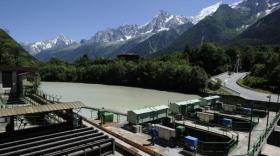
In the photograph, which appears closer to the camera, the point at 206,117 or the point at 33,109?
the point at 33,109

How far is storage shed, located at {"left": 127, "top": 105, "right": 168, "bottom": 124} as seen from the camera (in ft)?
87.9

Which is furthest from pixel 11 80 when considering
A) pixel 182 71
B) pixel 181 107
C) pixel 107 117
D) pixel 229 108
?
pixel 182 71

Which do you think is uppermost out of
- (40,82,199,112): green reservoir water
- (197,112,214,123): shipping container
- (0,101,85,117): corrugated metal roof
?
(0,101,85,117): corrugated metal roof

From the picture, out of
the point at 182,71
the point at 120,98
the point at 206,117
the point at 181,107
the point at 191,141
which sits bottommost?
the point at 120,98

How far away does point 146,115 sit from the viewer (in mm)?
28109

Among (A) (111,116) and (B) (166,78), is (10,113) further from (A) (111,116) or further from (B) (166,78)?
(B) (166,78)

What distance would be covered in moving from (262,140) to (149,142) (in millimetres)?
10429

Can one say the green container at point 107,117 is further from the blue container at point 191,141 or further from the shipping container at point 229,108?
the shipping container at point 229,108

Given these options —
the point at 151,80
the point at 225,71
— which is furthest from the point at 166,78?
the point at 225,71

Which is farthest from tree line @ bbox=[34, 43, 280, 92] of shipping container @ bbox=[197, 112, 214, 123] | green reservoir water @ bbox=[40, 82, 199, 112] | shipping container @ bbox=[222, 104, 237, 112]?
shipping container @ bbox=[197, 112, 214, 123]

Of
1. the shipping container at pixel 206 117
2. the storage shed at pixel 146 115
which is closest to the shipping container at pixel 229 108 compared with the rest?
the shipping container at pixel 206 117

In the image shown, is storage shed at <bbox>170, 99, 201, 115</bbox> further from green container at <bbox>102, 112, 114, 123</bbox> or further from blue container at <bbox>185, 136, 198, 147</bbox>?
blue container at <bbox>185, 136, 198, 147</bbox>

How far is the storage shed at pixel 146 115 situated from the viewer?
87.9 ft

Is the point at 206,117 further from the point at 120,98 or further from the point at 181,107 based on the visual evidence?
the point at 120,98
